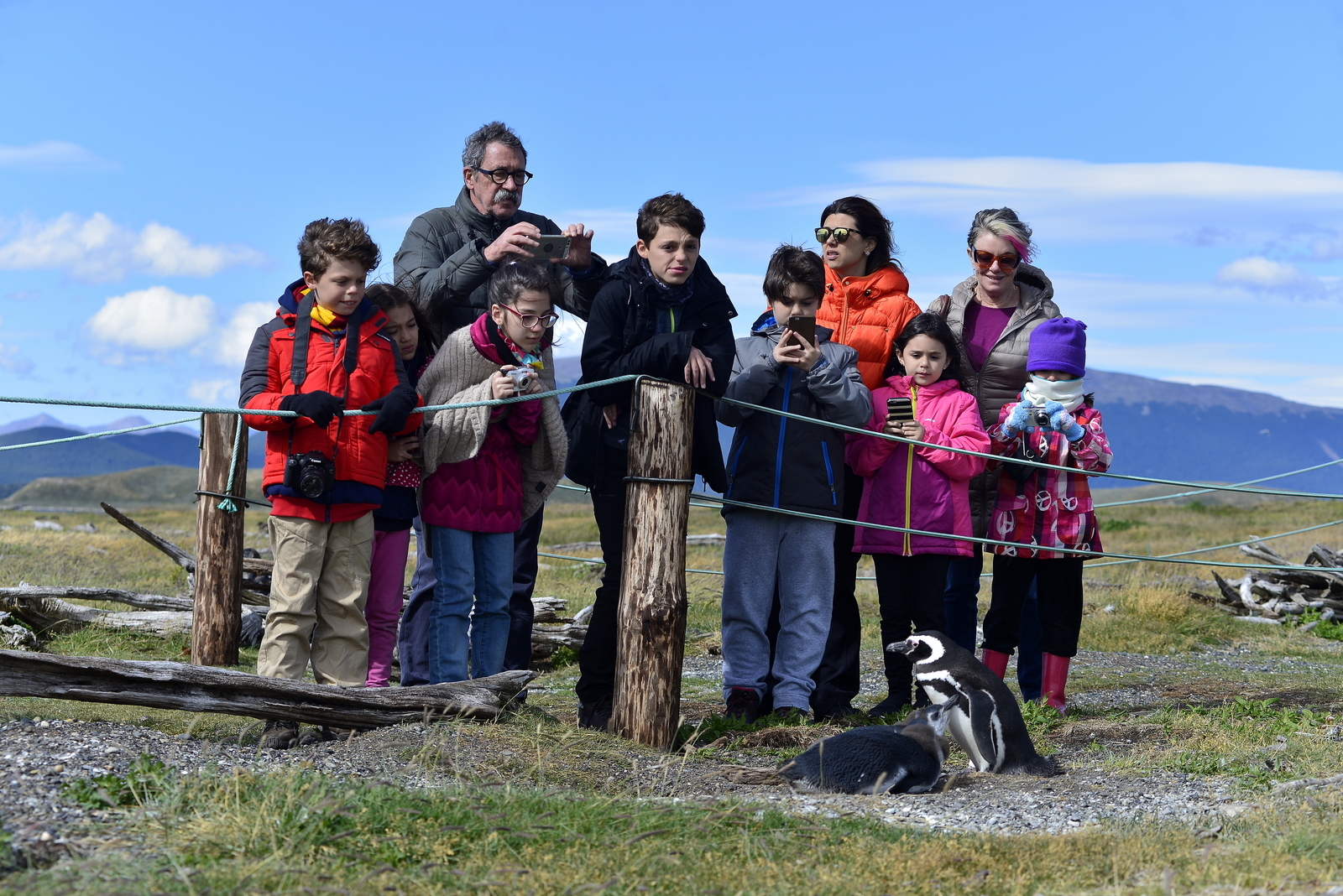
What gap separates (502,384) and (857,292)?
2068mm

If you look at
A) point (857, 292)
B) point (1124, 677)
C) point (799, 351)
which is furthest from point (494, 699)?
point (1124, 677)

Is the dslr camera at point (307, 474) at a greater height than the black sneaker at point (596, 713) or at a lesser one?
greater

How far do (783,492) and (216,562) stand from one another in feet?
13.9

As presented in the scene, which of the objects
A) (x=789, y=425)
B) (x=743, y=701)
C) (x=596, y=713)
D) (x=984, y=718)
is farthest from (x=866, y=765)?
(x=789, y=425)

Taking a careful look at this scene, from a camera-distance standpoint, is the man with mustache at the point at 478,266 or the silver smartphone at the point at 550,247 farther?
the man with mustache at the point at 478,266

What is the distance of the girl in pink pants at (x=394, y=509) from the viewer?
5605mm

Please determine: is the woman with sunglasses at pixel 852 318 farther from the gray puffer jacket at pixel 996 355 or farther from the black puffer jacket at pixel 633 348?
the black puffer jacket at pixel 633 348

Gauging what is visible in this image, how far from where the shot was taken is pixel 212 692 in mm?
4645

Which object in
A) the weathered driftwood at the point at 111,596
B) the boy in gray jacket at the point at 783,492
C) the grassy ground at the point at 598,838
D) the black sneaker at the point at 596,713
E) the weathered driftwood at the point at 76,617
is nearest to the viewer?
the grassy ground at the point at 598,838

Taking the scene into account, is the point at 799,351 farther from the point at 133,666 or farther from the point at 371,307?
the point at 133,666

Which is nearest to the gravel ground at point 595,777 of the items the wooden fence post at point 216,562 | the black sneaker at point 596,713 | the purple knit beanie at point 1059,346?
the black sneaker at point 596,713

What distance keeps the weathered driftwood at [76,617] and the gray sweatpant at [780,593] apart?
466 cm

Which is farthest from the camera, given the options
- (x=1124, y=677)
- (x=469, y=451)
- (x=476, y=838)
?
(x=1124, y=677)

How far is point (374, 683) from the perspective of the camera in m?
6.11
